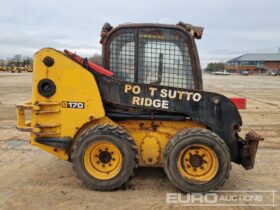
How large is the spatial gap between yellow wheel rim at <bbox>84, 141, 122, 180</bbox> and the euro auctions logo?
2.66 ft

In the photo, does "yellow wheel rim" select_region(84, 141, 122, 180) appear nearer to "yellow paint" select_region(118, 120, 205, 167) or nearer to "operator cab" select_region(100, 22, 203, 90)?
"yellow paint" select_region(118, 120, 205, 167)

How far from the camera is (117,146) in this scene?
5.16 meters

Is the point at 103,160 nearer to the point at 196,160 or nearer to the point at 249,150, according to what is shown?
the point at 196,160

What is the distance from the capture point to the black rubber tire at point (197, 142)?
5055 mm

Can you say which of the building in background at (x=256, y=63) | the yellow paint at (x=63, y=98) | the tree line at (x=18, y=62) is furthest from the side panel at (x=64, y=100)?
the building in background at (x=256, y=63)

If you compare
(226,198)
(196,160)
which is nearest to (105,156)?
(196,160)

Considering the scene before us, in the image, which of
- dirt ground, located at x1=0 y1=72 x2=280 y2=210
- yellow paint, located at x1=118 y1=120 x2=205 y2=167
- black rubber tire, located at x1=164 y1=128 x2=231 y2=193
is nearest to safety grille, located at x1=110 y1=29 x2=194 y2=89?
yellow paint, located at x1=118 y1=120 x2=205 y2=167

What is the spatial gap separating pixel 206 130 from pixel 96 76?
1.68m

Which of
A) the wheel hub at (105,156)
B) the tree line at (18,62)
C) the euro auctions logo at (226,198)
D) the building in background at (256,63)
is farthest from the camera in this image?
the building in background at (256,63)

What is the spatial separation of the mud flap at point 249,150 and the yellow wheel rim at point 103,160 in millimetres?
1759

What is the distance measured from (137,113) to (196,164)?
1.10m

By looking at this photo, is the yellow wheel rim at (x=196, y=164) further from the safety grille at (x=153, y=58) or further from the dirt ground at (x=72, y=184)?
the safety grille at (x=153, y=58)

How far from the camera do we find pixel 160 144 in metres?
5.47

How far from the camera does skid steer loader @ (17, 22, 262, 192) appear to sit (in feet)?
16.9
